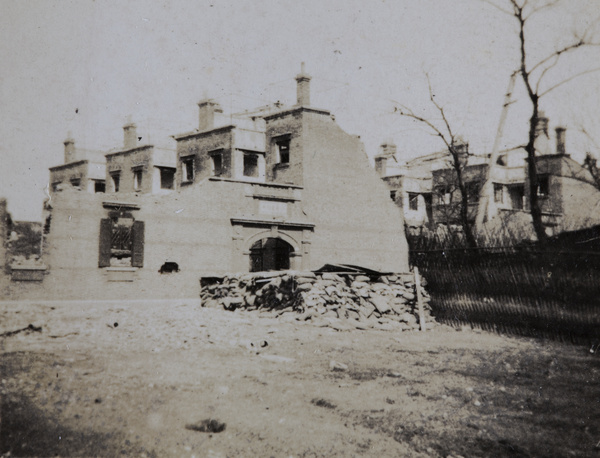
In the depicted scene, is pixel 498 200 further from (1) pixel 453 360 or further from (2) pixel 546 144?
(1) pixel 453 360

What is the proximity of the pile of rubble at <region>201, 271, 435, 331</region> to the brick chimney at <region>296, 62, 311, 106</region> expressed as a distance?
1323cm

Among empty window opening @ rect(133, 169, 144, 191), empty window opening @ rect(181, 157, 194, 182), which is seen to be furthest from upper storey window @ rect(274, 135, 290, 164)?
empty window opening @ rect(133, 169, 144, 191)

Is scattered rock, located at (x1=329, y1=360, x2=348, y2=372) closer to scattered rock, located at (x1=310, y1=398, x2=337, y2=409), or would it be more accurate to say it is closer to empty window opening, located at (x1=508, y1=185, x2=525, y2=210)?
scattered rock, located at (x1=310, y1=398, x2=337, y2=409)

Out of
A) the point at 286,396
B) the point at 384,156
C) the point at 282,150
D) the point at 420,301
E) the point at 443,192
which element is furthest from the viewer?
the point at 384,156

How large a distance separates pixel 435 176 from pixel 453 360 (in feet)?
106

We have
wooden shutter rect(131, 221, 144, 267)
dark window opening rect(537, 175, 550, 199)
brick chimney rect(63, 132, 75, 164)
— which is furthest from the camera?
brick chimney rect(63, 132, 75, 164)

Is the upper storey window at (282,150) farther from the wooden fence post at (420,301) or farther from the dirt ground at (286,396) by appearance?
the dirt ground at (286,396)

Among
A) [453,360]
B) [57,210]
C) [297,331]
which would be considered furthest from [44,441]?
[57,210]

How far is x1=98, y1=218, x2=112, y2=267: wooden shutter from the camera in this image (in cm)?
1883

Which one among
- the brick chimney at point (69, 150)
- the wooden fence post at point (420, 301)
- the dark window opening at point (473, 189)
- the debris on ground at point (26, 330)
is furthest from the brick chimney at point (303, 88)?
the brick chimney at point (69, 150)

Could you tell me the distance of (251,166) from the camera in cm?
3334

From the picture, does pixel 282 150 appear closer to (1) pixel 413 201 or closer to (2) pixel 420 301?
(2) pixel 420 301

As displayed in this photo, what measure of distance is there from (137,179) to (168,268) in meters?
18.0

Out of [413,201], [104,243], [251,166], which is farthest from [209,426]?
[413,201]
